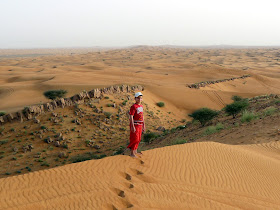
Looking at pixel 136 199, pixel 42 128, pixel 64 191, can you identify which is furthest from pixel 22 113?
pixel 136 199

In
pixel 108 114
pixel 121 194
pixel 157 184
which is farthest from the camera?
pixel 108 114

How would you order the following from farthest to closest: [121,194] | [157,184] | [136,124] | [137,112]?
1. [136,124]
2. [137,112]
3. [157,184]
4. [121,194]

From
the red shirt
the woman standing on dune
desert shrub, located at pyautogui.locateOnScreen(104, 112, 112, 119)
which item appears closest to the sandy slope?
the woman standing on dune

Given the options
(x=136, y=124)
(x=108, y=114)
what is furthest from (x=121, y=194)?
(x=108, y=114)

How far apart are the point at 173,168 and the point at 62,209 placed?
2.97 m

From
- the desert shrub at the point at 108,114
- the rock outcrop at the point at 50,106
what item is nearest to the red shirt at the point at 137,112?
the desert shrub at the point at 108,114

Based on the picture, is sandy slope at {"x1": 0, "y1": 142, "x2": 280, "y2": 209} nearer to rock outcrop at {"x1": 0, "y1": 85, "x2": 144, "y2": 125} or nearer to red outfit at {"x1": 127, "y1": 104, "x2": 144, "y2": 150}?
red outfit at {"x1": 127, "y1": 104, "x2": 144, "y2": 150}

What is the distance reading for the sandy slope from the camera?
15.4ft

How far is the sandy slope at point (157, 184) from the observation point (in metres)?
4.70

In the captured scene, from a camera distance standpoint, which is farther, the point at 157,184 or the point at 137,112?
the point at 137,112

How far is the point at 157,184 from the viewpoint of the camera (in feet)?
17.8

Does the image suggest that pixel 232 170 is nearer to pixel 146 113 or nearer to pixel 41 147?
pixel 41 147

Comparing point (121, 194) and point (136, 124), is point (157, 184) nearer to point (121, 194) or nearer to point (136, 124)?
point (121, 194)

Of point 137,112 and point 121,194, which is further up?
point 137,112
